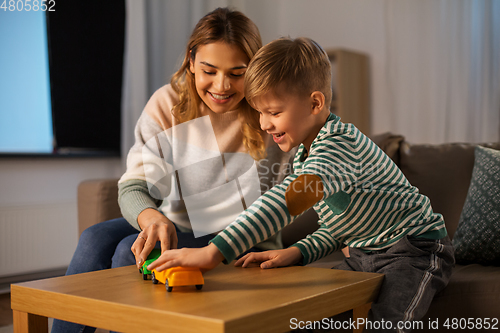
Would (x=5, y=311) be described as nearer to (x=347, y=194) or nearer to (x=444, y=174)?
(x=347, y=194)

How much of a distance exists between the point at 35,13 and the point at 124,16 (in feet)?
1.91

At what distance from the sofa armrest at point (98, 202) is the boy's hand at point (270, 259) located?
3.05 ft

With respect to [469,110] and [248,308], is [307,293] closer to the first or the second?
[248,308]

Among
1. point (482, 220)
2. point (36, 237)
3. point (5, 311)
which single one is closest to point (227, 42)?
point (482, 220)

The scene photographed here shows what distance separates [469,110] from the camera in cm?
269

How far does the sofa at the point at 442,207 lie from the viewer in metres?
1.05

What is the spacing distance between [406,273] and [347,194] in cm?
19

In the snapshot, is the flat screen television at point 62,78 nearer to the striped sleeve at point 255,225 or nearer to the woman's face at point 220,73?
the woman's face at point 220,73

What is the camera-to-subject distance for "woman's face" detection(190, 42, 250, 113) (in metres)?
1.15

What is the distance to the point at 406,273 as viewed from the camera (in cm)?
87

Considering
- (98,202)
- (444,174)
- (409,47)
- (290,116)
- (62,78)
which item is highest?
(409,47)

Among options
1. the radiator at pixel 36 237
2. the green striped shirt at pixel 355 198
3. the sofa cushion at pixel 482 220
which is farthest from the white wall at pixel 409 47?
the green striped shirt at pixel 355 198

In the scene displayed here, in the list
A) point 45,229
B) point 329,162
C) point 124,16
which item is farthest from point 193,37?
point 124,16

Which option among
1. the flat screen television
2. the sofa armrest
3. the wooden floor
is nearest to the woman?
the sofa armrest
